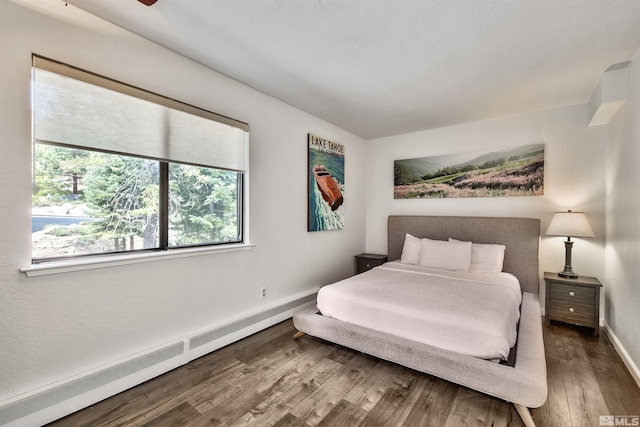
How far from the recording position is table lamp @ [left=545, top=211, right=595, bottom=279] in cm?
279

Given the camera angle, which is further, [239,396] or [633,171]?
[633,171]

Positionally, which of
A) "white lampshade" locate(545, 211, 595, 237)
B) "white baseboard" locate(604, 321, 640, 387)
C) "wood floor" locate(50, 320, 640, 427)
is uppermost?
"white lampshade" locate(545, 211, 595, 237)

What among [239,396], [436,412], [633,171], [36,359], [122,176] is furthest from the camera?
[633,171]

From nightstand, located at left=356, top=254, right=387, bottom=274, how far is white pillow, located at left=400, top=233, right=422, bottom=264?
40 cm

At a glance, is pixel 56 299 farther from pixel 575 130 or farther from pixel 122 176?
pixel 575 130

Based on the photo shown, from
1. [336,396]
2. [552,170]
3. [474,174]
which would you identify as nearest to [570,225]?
[552,170]

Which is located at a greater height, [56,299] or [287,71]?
[287,71]

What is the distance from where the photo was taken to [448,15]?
67.4 inches

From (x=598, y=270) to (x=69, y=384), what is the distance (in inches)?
189

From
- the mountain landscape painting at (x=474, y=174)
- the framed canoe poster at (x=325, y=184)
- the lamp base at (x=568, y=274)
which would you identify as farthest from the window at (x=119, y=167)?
the lamp base at (x=568, y=274)

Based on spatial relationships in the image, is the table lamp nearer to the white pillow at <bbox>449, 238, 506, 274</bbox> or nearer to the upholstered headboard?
the upholstered headboard

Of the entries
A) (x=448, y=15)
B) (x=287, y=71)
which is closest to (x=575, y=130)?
(x=448, y=15)

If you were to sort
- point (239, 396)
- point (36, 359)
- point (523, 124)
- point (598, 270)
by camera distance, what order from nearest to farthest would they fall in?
1. point (36, 359)
2. point (239, 396)
3. point (598, 270)
4. point (523, 124)

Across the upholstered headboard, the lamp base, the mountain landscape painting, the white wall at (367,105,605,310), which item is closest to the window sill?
the upholstered headboard
